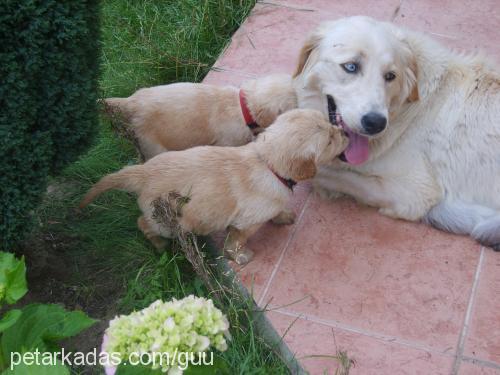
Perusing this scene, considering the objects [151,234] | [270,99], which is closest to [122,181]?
[151,234]

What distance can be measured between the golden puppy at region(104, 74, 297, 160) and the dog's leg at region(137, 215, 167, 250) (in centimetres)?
53

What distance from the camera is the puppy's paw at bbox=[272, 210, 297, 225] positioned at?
3.59m

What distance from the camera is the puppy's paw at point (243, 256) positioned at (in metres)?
3.37

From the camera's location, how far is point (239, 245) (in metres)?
3.34

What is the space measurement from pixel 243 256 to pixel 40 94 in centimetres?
126

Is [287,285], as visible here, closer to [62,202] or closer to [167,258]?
[167,258]

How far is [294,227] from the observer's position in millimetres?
3623

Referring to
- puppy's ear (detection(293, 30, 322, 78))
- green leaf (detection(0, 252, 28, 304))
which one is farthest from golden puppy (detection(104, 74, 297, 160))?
green leaf (detection(0, 252, 28, 304))

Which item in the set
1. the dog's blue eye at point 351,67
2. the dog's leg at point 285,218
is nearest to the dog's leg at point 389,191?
the dog's leg at point 285,218

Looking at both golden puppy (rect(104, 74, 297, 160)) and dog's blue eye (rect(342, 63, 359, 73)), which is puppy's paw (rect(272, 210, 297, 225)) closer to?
golden puppy (rect(104, 74, 297, 160))

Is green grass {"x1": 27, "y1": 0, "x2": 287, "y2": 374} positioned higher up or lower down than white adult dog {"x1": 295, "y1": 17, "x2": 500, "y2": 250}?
lower down

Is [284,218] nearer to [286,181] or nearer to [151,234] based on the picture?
[286,181]

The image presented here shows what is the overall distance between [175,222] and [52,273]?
3.26 feet

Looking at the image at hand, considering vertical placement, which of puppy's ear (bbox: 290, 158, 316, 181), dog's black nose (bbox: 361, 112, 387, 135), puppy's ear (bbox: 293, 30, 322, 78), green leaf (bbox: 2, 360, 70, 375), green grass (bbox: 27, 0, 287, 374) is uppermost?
puppy's ear (bbox: 293, 30, 322, 78)
